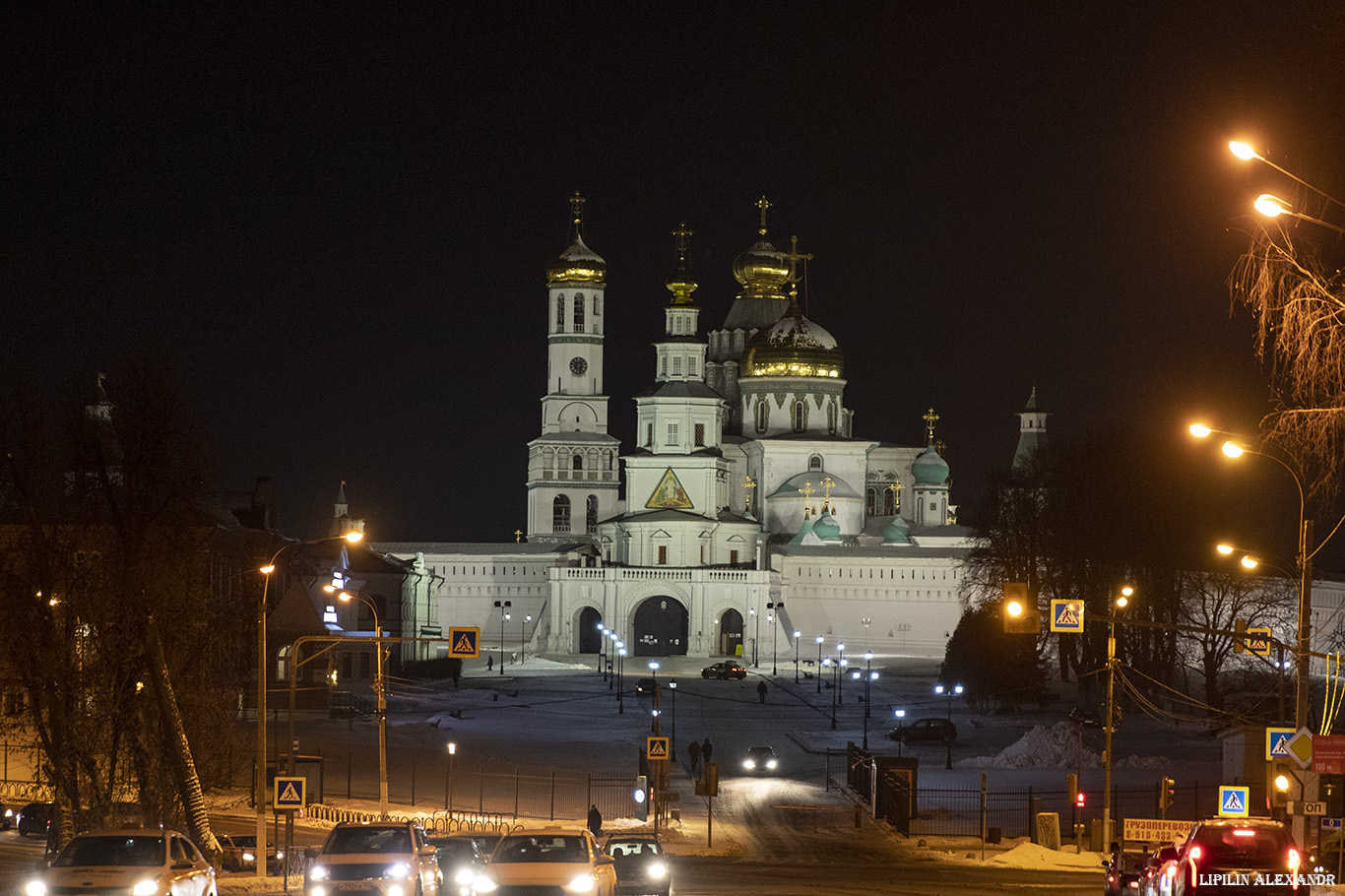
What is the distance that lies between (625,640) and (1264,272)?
78.4m

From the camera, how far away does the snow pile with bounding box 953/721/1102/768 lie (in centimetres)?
4828

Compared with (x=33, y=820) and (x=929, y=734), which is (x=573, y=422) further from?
(x=33, y=820)

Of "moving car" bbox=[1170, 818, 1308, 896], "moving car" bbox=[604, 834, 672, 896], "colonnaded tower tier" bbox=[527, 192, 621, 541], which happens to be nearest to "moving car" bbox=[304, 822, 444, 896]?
"moving car" bbox=[604, 834, 672, 896]

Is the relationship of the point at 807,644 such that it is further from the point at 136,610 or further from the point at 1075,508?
the point at 136,610

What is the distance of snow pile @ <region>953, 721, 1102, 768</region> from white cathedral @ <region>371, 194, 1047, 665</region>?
39.8 metres

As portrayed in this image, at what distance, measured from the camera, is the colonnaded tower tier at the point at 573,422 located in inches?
4176

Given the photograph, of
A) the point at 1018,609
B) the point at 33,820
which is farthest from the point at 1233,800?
the point at 33,820

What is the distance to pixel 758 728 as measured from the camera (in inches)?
2302

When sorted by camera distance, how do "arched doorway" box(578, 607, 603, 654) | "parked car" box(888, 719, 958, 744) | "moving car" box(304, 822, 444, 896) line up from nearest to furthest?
"moving car" box(304, 822, 444, 896) < "parked car" box(888, 719, 958, 744) < "arched doorway" box(578, 607, 603, 654)

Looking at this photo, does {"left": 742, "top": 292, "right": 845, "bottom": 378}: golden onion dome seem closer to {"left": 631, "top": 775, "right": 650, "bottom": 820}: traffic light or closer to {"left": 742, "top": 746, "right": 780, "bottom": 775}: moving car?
{"left": 742, "top": 746, "right": 780, "bottom": 775}: moving car

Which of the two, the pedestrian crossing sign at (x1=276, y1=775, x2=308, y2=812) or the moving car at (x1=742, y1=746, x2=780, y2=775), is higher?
the pedestrian crossing sign at (x1=276, y1=775, x2=308, y2=812)

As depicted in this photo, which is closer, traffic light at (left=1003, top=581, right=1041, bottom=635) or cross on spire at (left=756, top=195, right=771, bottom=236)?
traffic light at (left=1003, top=581, right=1041, bottom=635)

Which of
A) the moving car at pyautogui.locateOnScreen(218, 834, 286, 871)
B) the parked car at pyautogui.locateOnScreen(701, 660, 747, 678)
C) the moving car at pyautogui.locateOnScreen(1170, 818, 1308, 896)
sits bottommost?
the parked car at pyautogui.locateOnScreen(701, 660, 747, 678)

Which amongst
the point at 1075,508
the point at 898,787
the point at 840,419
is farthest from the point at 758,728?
the point at 840,419
